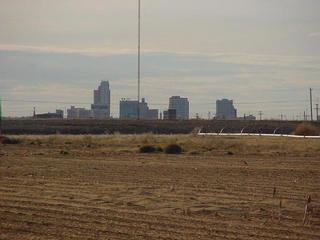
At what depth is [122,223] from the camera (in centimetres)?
1345

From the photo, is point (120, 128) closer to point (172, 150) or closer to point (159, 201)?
point (172, 150)

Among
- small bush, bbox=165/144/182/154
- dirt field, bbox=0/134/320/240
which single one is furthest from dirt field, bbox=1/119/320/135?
dirt field, bbox=0/134/320/240

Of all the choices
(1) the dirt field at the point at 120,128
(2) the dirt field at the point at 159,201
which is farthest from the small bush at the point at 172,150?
(1) the dirt field at the point at 120,128

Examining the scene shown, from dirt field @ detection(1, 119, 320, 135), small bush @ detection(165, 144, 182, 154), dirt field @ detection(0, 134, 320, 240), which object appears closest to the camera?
dirt field @ detection(0, 134, 320, 240)

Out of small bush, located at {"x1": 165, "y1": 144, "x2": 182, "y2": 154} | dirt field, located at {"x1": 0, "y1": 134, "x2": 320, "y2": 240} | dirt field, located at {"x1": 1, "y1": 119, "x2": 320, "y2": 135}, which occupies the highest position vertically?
dirt field, located at {"x1": 1, "y1": 119, "x2": 320, "y2": 135}

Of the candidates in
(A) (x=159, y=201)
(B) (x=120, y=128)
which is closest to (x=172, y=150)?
(A) (x=159, y=201)

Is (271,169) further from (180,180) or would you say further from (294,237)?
(294,237)

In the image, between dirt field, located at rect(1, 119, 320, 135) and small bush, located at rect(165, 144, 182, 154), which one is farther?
dirt field, located at rect(1, 119, 320, 135)

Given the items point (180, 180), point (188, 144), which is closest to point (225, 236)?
point (180, 180)

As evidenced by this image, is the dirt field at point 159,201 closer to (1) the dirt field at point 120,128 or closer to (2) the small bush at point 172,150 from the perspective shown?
(2) the small bush at point 172,150

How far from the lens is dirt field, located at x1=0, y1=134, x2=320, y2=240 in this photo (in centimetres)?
1267

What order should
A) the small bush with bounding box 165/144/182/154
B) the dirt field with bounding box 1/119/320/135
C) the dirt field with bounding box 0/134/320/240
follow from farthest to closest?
1. the dirt field with bounding box 1/119/320/135
2. the small bush with bounding box 165/144/182/154
3. the dirt field with bounding box 0/134/320/240

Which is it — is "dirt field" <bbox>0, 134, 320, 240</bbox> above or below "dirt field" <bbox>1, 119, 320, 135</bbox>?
below

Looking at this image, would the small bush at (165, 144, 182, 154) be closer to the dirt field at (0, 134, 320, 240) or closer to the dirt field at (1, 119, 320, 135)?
the dirt field at (0, 134, 320, 240)
